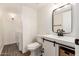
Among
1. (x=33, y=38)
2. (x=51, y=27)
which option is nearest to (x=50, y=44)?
(x=33, y=38)

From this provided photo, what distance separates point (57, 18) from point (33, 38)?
95 cm

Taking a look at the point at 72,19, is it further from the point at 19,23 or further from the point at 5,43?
the point at 5,43

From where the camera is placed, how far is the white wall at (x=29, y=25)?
1.54 meters

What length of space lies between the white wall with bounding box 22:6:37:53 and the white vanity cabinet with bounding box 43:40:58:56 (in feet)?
1.41

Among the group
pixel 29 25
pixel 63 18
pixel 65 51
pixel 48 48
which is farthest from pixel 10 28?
pixel 63 18

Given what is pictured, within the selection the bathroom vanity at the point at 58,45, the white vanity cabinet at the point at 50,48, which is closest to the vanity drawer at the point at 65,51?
the bathroom vanity at the point at 58,45

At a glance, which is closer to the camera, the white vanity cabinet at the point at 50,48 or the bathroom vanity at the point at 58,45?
the bathroom vanity at the point at 58,45

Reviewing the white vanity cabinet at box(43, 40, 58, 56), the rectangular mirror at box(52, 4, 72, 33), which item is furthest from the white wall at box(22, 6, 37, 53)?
the rectangular mirror at box(52, 4, 72, 33)

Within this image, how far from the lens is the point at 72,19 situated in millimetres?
1755

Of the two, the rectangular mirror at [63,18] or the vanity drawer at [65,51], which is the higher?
the rectangular mirror at [63,18]

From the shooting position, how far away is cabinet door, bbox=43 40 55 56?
5.52 feet

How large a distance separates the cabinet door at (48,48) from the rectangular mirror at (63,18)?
0.51 meters

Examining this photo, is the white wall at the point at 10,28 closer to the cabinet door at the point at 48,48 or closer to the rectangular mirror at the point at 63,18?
the cabinet door at the point at 48,48

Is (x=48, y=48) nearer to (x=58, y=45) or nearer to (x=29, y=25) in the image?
(x=58, y=45)
